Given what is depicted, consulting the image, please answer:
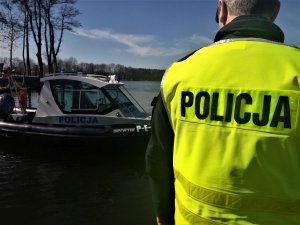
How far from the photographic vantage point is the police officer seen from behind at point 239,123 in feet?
4.58

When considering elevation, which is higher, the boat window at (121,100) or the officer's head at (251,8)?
the officer's head at (251,8)

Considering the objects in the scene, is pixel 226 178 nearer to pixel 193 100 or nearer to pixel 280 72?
pixel 193 100

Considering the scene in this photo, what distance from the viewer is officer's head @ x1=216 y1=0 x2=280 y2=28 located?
160cm

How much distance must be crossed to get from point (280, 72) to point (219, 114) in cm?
26

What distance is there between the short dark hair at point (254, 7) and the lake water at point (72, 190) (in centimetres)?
369

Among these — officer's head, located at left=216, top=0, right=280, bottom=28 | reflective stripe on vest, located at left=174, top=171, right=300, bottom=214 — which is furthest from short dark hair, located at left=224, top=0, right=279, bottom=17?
reflective stripe on vest, located at left=174, top=171, right=300, bottom=214

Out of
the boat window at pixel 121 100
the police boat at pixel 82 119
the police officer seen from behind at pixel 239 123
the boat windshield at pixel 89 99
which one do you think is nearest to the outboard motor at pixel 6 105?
the police boat at pixel 82 119

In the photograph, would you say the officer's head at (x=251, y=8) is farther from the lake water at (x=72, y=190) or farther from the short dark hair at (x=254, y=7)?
the lake water at (x=72, y=190)

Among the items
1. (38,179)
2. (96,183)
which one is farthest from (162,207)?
(38,179)

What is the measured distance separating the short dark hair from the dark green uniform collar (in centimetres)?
6

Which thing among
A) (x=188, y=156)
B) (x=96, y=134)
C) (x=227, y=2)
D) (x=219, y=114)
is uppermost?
(x=227, y=2)

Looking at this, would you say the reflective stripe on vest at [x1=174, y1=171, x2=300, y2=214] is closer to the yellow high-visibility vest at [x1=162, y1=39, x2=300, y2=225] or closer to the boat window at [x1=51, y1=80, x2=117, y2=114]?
the yellow high-visibility vest at [x1=162, y1=39, x2=300, y2=225]

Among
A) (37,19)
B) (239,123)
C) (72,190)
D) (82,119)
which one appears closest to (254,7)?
(239,123)

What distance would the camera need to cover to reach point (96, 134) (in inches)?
364
